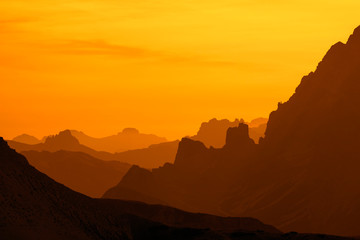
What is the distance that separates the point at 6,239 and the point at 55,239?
52.7 ft

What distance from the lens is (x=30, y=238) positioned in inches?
7520

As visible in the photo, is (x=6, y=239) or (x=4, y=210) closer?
(x=6, y=239)

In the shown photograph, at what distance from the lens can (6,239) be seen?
185375 millimetres

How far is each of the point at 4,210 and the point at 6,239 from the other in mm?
14587

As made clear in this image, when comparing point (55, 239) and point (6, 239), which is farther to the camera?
point (55, 239)

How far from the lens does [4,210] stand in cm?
19900

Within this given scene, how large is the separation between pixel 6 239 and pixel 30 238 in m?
6.79

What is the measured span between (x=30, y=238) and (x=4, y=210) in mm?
11483

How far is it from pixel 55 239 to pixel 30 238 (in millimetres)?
9325

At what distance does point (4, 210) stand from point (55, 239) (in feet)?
40.0

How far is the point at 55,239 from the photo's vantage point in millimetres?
199375
